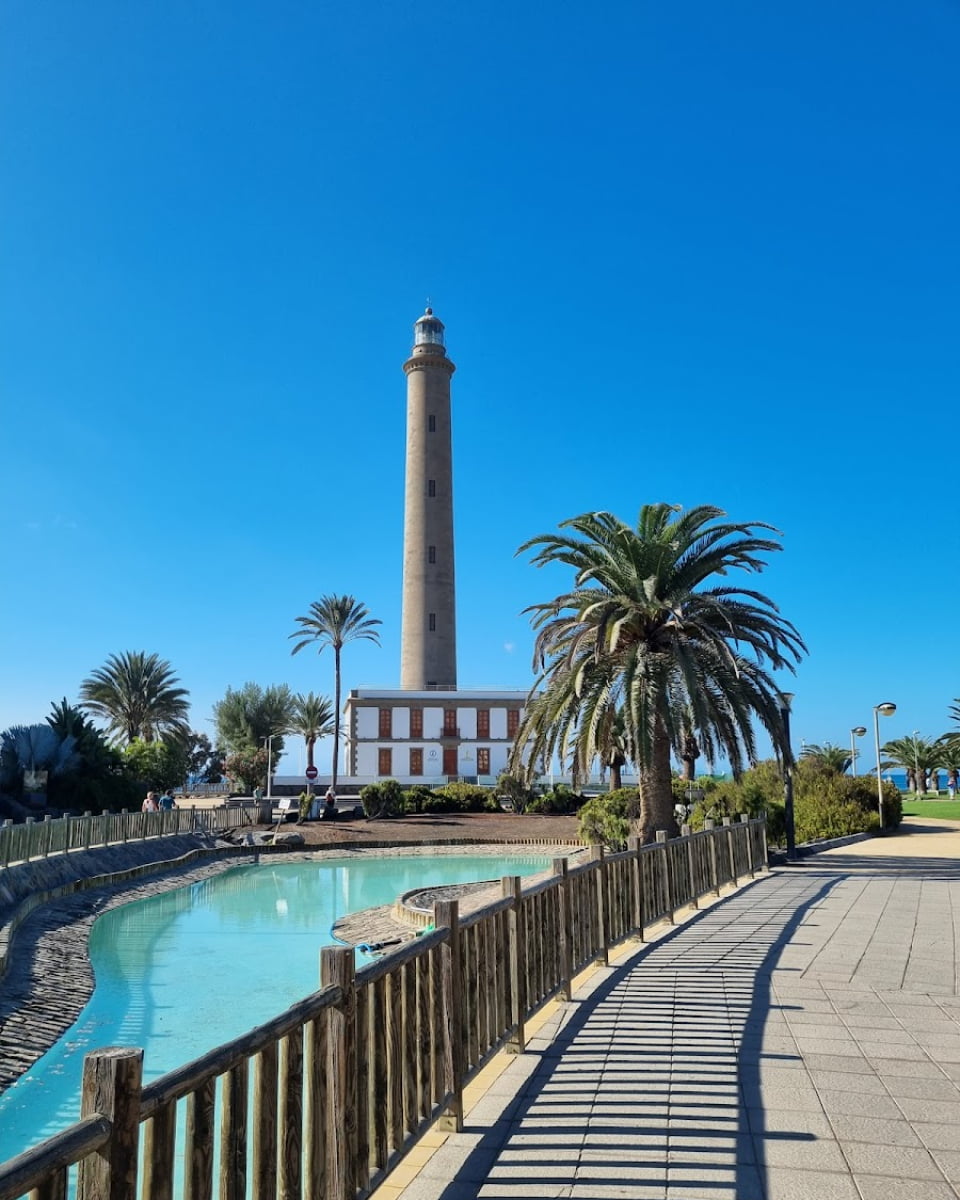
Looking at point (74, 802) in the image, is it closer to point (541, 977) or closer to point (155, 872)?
point (155, 872)

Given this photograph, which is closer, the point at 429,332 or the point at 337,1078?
the point at 337,1078

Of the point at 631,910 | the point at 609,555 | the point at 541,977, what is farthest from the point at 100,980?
the point at 609,555

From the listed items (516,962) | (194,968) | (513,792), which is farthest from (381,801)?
(516,962)

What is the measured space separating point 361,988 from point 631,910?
6.06 meters

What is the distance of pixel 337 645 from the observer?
5428 centimetres

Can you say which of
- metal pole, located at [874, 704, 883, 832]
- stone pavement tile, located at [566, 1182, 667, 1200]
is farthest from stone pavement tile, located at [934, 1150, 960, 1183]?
metal pole, located at [874, 704, 883, 832]

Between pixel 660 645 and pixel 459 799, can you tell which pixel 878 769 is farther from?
pixel 459 799

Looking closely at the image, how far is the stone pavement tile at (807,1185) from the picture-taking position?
357cm

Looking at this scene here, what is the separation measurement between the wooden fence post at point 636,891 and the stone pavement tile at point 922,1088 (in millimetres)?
4209

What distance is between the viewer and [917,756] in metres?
64.4

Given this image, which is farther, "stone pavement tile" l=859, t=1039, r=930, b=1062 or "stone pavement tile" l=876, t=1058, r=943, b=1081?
"stone pavement tile" l=859, t=1039, r=930, b=1062

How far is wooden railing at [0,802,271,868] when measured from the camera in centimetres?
1811

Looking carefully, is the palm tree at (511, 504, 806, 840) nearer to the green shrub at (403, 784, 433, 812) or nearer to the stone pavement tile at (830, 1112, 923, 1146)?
the stone pavement tile at (830, 1112, 923, 1146)

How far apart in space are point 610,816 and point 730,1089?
59.5 ft
